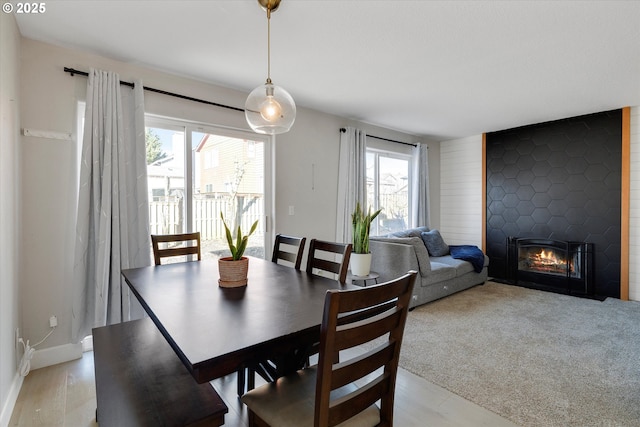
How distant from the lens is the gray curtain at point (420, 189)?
541 centimetres

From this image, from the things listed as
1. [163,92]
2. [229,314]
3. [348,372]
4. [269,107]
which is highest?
[163,92]

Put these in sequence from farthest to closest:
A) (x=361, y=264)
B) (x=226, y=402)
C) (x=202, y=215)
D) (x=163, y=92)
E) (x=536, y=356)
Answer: (x=361, y=264)
(x=202, y=215)
(x=163, y=92)
(x=536, y=356)
(x=226, y=402)

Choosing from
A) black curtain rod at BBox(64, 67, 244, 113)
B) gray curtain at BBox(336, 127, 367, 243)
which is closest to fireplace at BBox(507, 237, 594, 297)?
gray curtain at BBox(336, 127, 367, 243)

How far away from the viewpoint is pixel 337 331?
37.9 inches

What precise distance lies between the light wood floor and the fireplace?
342 centimetres

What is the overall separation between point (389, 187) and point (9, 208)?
15.3 feet

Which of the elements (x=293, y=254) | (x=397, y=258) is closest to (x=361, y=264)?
(x=397, y=258)

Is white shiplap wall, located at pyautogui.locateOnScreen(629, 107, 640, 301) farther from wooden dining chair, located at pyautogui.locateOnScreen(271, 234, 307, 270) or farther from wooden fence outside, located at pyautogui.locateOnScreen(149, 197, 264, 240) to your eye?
wooden fence outside, located at pyautogui.locateOnScreen(149, 197, 264, 240)

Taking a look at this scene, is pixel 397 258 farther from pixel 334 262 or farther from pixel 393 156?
pixel 393 156

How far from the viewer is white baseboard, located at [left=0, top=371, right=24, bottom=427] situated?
1.74 meters

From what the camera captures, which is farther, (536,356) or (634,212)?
(634,212)

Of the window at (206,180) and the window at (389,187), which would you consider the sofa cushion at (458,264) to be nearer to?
the window at (389,187)

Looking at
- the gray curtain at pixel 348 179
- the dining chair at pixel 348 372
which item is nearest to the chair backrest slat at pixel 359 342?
the dining chair at pixel 348 372

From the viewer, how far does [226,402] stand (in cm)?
200
